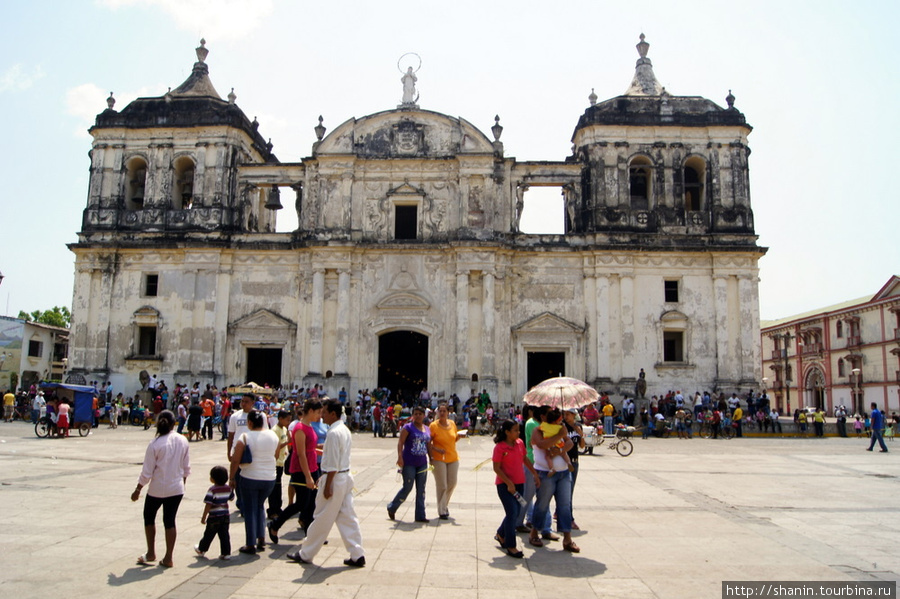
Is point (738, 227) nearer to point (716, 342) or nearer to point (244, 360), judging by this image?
point (716, 342)

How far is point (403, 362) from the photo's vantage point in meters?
32.2

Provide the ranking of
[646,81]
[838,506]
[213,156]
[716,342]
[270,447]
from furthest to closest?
[646,81] → [213,156] → [716,342] → [838,506] → [270,447]

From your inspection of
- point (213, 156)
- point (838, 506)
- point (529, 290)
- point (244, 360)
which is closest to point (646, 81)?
point (529, 290)

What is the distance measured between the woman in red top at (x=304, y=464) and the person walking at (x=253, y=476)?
336 mm

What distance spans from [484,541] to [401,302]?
22.4 m

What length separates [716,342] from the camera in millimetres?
30266

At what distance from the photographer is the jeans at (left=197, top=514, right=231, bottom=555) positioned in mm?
7434

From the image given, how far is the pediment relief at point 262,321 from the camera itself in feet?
102

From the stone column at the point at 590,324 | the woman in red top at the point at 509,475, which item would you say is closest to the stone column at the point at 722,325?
the stone column at the point at 590,324

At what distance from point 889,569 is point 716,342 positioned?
23.9 metres

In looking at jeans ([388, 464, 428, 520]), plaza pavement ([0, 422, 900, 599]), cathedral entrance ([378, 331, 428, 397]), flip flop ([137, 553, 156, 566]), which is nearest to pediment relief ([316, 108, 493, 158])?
cathedral entrance ([378, 331, 428, 397])

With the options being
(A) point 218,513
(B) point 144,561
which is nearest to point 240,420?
(A) point 218,513

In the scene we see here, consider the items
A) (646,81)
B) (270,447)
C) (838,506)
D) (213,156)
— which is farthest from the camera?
(646,81)

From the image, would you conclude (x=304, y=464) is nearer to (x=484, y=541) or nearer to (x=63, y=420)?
(x=484, y=541)
